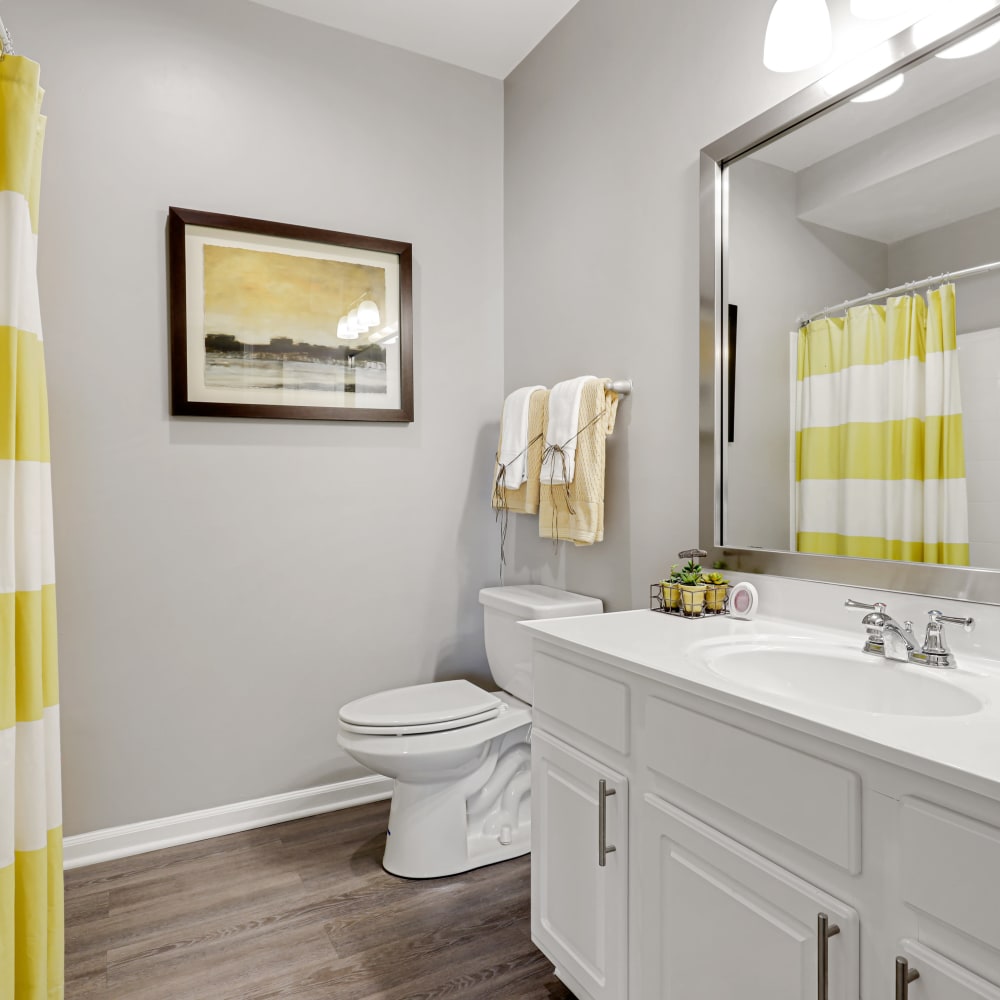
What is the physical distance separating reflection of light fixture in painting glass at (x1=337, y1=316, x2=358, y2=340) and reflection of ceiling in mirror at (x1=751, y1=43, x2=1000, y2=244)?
141cm

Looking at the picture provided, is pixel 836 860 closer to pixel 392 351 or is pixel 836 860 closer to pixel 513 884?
pixel 513 884

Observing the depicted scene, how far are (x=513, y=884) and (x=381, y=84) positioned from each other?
102 inches

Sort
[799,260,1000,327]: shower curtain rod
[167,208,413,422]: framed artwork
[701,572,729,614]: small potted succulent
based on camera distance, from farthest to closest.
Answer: [167,208,413,422]: framed artwork < [701,572,729,614]: small potted succulent < [799,260,1000,327]: shower curtain rod

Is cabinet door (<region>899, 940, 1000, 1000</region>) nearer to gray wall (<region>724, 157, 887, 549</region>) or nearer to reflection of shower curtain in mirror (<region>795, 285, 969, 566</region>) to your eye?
reflection of shower curtain in mirror (<region>795, 285, 969, 566</region>)

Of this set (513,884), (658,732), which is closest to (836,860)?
(658,732)

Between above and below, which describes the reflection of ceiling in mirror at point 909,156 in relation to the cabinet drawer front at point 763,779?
above

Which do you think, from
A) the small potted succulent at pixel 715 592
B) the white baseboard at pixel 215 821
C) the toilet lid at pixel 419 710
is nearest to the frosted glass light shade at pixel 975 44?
the small potted succulent at pixel 715 592

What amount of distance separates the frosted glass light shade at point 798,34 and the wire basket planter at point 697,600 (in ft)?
3.58

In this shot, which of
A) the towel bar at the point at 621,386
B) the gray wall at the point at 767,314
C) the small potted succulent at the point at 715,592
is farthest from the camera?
the towel bar at the point at 621,386

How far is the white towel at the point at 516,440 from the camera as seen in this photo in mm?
2213

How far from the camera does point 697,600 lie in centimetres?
159

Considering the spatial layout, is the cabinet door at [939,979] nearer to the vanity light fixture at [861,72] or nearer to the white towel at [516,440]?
the vanity light fixture at [861,72]

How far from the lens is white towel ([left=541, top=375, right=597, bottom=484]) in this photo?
78.4 inches

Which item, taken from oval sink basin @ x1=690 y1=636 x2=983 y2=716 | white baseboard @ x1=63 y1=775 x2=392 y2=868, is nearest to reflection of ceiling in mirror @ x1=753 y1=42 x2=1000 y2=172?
oval sink basin @ x1=690 y1=636 x2=983 y2=716
